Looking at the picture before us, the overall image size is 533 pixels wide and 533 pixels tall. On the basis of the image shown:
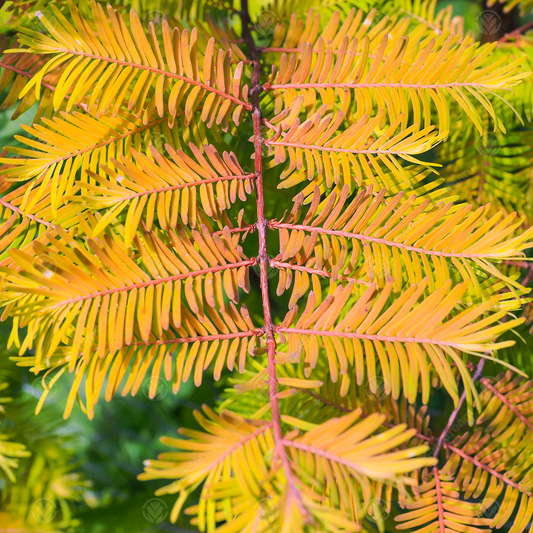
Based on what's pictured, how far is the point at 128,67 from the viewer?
0.31 m

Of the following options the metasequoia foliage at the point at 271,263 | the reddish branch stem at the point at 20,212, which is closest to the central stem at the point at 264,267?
the metasequoia foliage at the point at 271,263

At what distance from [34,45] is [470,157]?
446 mm

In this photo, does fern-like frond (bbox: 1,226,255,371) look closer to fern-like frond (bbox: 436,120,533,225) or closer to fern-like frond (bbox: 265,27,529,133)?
fern-like frond (bbox: 265,27,529,133)

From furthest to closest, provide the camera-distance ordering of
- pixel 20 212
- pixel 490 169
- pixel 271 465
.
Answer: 1. pixel 490 169
2. pixel 20 212
3. pixel 271 465

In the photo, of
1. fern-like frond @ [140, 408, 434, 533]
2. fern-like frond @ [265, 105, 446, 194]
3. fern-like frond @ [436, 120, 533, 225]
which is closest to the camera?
fern-like frond @ [140, 408, 434, 533]

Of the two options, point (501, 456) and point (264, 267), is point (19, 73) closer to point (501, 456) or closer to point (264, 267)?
point (264, 267)

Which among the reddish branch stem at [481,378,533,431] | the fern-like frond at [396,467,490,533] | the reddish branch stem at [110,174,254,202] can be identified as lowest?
the fern-like frond at [396,467,490,533]

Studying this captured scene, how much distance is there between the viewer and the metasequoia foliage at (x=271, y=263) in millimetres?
236

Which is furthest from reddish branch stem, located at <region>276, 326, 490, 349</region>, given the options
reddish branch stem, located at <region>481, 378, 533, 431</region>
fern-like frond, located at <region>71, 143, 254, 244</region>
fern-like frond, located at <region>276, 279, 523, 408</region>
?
reddish branch stem, located at <region>481, 378, 533, 431</region>

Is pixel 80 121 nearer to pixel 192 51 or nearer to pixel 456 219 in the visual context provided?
pixel 192 51

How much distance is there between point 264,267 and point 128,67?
18 centimetres

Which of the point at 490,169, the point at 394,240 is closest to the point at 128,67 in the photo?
the point at 394,240

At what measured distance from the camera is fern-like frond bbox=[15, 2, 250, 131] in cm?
30

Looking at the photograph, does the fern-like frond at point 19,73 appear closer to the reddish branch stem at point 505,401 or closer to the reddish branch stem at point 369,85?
the reddish branch stem at point 369,85
